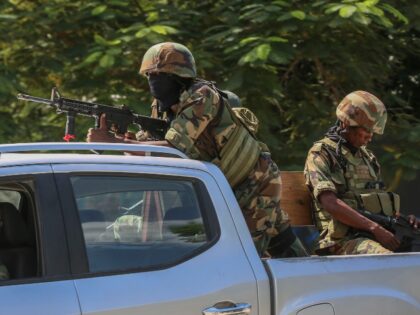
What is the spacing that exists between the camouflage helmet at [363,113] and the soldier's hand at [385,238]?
0.63 m

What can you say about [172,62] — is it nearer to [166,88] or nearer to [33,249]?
[166,88]

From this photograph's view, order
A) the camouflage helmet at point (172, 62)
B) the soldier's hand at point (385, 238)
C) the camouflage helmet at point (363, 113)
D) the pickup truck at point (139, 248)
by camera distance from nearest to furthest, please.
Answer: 1. the pickup truck at point (139, 248)
2. the camouflage helmet at point (172, 62)
3. the soldier's hand at point (385, 238)
4. the camouflage helmet at point (363, 113)

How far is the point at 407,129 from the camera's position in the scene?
7457mm

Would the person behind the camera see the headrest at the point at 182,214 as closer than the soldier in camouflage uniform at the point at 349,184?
Yes

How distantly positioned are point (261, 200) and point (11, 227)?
4.84ft

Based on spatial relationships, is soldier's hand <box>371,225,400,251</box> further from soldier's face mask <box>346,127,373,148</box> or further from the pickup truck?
the pickup truck

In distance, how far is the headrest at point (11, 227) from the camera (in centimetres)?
296

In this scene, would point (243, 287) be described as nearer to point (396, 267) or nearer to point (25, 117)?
point (396, 267)

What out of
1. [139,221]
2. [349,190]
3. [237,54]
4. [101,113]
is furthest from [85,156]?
[237,54]

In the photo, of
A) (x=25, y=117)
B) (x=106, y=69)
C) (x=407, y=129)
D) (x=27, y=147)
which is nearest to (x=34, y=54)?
(x=25, y=117)

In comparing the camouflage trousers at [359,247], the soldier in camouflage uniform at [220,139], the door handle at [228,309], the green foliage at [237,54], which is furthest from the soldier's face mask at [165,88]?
the green foliage at [237,54]

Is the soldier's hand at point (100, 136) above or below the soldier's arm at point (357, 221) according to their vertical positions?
above

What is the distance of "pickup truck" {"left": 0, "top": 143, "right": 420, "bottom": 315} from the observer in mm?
2779

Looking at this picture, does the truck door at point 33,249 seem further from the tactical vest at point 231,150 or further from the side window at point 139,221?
the tactical vest at point 231,150
